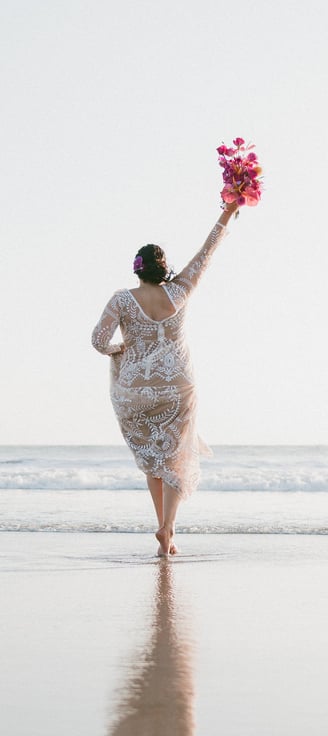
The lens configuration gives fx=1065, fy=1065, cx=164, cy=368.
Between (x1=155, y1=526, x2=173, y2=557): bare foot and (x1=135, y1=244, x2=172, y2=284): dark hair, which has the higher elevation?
(x1=135, y1=244, x2=172, y2=284): dark hair

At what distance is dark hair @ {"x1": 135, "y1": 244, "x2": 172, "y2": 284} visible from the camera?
6.37 m

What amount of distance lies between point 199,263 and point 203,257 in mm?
49

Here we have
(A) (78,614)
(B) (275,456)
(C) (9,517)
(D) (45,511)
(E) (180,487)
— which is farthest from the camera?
(B) (275,456)

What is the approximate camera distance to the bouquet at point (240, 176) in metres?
6.69

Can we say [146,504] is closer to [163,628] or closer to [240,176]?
[240,176]

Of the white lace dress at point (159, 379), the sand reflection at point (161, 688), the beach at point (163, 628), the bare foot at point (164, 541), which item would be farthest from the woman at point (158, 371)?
the sand reflection at point (161, 688)

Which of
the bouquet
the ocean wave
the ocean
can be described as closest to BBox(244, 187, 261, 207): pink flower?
the bouquet

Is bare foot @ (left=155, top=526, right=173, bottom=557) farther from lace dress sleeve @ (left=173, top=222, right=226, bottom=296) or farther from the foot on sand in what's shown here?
lace dress sleeve @ (left=173, top=222, right=226, bottom=296)

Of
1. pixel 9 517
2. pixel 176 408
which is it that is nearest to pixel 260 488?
pixel 9 517

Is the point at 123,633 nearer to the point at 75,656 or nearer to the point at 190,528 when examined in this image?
the point at 75,656

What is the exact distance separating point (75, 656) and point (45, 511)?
6.79 metres

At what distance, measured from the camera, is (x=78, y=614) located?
13.2ft

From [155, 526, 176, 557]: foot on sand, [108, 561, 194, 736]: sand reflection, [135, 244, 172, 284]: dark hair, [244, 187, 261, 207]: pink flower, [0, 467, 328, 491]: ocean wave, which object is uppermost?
[244, 187, 261, 207]: pink flower

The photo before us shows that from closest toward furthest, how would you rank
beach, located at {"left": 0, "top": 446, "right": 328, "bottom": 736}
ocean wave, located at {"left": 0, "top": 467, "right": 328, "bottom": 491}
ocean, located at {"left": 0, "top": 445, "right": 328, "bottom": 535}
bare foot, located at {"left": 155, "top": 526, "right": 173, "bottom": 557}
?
beach, located at {"left": 0, "top": 446, "right": 328, "bottom": 736}, bare foot, located at {"left": 155, "top": 526, "right": 173, "bottom": 557}, ocean, located at {"left": 0, "top": 445, "right": 328, "bottom": 535}, ocean wave, located at {"left": 0, "top": 467, "right": 328, "bottom": 491}
